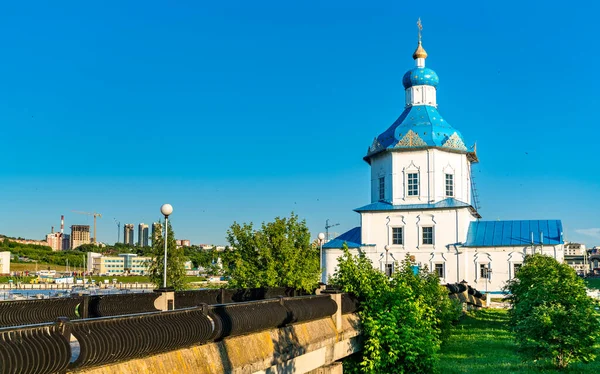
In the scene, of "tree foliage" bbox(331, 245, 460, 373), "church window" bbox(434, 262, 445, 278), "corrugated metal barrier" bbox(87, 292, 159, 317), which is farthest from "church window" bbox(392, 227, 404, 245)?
"corrugated metal barrier" bbox(87, 292, 159, 317)

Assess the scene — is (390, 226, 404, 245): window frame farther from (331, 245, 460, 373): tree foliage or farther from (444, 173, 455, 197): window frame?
(331, 245, 460, 373): tree foliage

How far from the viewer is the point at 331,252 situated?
54.5 m

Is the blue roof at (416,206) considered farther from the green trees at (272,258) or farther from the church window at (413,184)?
the green trees at (272,258)

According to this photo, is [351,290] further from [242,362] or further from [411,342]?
[242,362]

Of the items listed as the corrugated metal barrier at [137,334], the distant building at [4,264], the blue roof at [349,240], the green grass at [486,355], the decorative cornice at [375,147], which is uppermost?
the decorative cornice at [375,147]

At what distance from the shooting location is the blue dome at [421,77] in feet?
185

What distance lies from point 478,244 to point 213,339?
43109 millimetres

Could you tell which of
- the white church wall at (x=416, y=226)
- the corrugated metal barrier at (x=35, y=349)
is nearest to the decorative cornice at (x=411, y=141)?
the white church wall at (x=416, y=226)

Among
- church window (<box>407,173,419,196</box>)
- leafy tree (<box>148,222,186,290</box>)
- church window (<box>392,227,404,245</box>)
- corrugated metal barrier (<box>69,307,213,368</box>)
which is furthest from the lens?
church window (<box>407,173,419,196</box>)

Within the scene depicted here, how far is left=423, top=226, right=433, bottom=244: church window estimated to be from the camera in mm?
52344

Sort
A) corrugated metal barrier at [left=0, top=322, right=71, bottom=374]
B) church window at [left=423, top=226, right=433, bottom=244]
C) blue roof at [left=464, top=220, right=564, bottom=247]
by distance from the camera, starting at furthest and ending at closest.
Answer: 1. church window at [left=423, top=226, right=433, bottom=244]
2. blue roof at [left=464, top=220, right=564, bottom=247]
3. corrugated metal barrier at [left=0, top=322, right=71, bottom=374]

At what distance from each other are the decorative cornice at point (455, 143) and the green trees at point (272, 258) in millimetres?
30291

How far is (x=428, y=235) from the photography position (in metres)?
52.5

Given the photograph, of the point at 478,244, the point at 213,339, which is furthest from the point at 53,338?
the point at 478,244
